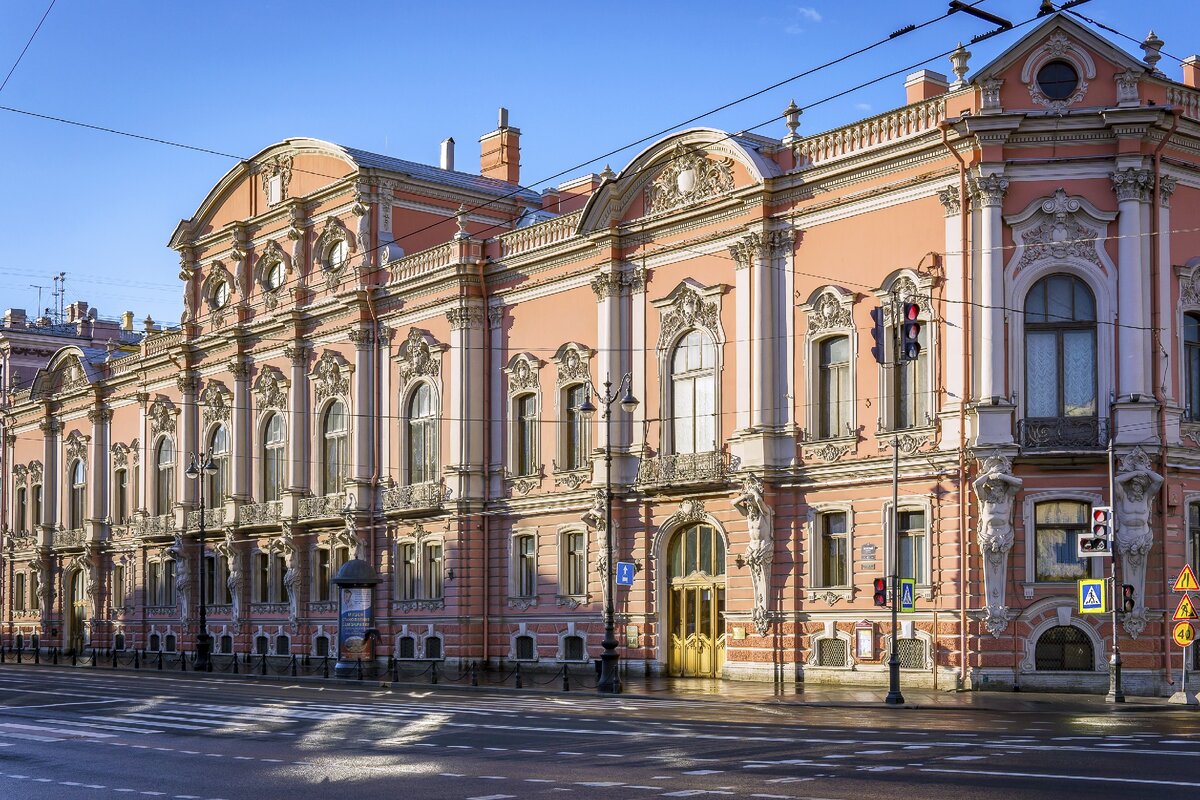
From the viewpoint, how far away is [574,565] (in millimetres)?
47344

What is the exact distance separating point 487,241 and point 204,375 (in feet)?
62.7

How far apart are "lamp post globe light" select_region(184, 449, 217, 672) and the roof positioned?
1268cm

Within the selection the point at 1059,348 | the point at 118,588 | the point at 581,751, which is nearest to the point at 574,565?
the point at 1059,348

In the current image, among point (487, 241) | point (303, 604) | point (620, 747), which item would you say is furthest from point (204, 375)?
point (620, 747)

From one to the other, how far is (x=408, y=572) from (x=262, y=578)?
973cm

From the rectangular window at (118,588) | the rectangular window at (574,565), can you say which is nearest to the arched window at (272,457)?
the rectangular window at (118,588)

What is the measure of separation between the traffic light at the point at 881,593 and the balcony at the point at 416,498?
19.3 m

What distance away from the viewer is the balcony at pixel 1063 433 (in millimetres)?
34875

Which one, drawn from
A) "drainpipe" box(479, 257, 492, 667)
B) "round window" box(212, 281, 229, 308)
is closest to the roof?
"drainpipe" box(479, 257, 492, 667)

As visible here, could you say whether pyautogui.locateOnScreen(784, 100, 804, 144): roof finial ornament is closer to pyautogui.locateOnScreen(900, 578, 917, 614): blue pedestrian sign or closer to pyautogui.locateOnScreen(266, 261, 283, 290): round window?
→ pyautogui.locateOnScreen(900, 578, 917, 614): blue pedestrian sign

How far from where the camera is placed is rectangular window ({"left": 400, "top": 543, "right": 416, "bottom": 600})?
5242 cm

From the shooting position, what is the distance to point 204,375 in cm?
6500

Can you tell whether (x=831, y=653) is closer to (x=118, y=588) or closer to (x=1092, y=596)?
(x=1092, y=596)

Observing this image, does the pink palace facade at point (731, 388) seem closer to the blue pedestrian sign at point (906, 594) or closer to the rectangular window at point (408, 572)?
the rectangular window at point (408, 572)
